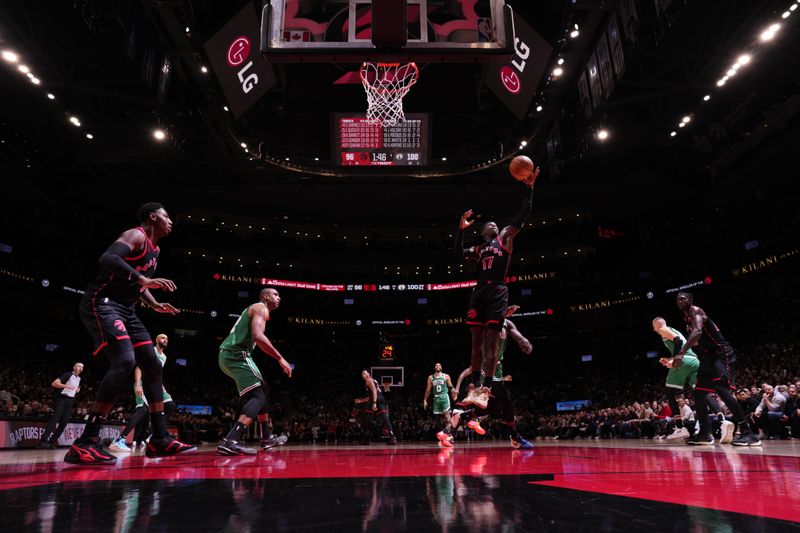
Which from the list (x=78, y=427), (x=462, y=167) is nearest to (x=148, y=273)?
(x=78, y=427)

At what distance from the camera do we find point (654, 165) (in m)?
22.8

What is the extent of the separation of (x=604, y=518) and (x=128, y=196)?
2691 centimetres

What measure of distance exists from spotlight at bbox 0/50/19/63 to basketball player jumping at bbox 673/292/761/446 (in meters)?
15.4

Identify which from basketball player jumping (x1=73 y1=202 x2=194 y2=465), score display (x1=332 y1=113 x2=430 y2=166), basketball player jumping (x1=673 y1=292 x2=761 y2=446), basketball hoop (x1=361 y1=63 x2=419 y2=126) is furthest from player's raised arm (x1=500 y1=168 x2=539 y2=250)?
score display (x1=332 y1=113 x2=430 y2=166)

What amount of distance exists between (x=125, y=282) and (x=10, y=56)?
41.4 ft

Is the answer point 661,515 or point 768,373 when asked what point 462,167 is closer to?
point 768,373

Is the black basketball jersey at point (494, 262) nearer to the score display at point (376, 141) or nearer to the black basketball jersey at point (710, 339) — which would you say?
the black basketball jersey at point (710, 339)

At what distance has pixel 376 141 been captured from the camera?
1499 centimetres

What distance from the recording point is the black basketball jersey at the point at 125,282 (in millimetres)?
4141

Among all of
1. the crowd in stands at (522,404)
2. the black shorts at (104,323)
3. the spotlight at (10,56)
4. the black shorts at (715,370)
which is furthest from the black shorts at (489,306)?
the spotlight at (10,56)

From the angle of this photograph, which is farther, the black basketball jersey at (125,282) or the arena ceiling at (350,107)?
the arena ceiling at (350,107)

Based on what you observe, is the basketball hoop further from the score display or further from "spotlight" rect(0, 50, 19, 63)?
"spotlight" rect(0, 50, 19, 63)

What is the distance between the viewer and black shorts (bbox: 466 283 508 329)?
5.54 meters

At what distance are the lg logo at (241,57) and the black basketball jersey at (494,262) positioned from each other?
9.03m
